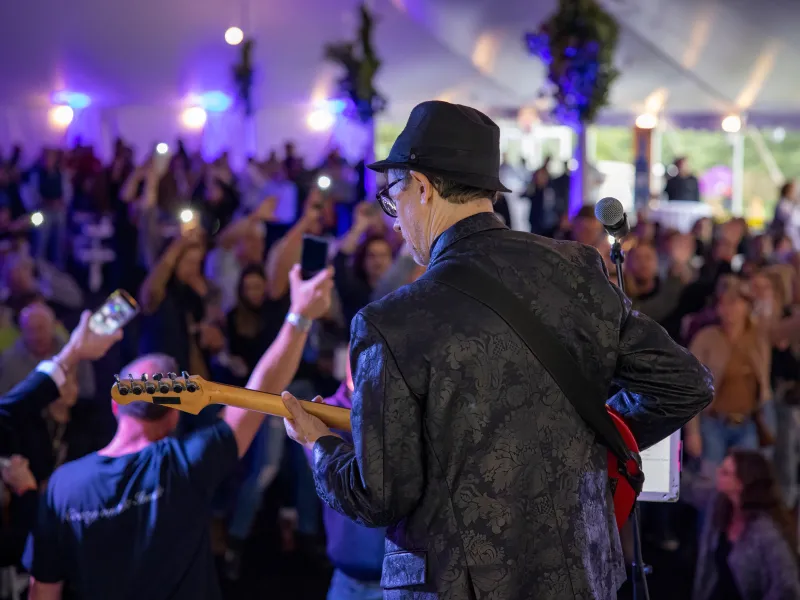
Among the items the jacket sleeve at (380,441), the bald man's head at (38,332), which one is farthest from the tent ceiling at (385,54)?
the jacket sleeve at (380,441)

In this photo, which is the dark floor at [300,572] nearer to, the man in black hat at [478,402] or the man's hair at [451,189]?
the man in black hat at [478,402]

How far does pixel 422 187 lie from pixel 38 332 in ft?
11.4

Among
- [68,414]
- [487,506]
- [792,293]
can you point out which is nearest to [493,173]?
[487,506]

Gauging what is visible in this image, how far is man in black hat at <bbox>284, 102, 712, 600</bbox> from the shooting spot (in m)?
1.75

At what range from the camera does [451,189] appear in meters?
1.92

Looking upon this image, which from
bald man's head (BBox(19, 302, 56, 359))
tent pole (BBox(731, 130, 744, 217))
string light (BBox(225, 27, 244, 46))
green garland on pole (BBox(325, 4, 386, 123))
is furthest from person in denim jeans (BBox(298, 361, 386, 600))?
tent pole (BBox(731, 130, 744, 217))

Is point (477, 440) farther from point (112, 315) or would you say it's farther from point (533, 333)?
point (112, 315)

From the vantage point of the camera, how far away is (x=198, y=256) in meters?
5.86

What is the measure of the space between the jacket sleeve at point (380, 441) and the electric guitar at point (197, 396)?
317 millimetres

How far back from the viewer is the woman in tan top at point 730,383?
219 inches

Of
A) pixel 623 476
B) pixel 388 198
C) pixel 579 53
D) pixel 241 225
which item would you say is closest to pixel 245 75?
pixel 579 53

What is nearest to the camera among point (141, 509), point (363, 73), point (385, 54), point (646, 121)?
point (141, 509)

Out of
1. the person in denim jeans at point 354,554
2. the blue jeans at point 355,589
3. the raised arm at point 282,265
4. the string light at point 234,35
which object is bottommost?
the blue jeans at point 355,589

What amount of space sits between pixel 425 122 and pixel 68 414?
3.09 m
